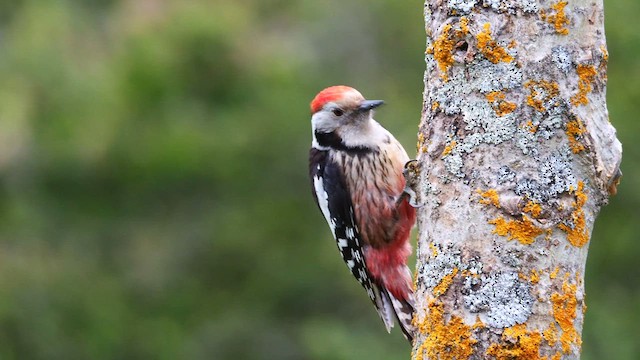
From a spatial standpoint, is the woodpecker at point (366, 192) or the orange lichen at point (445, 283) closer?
the orange lichen at point (445, 283)

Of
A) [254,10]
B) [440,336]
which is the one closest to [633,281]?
Result: [254,10]

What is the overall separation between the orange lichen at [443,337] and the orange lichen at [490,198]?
329 millimetres

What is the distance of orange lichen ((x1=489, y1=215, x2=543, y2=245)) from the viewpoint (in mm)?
3203

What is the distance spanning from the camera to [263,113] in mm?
9453

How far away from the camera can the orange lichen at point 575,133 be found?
3.21 metres

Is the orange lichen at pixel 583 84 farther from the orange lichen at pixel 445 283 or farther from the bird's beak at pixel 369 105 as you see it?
the bird's beak at pixel 369 105

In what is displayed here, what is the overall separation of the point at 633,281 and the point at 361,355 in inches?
88.7

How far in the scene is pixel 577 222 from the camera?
10.6ft

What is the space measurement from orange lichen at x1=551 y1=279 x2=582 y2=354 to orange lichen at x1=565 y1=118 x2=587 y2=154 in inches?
15.0

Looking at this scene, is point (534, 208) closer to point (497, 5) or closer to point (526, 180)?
point (526, 180)

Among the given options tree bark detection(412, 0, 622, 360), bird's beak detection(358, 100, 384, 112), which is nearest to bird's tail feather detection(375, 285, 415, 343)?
bird's beak detection(358, 100, 384, 112)

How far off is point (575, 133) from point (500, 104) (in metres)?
0.23

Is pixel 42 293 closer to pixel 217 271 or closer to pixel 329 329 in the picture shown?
pixel 217 271

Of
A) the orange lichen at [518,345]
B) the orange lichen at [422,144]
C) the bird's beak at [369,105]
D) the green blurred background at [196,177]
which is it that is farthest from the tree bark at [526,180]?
the green blurred background at [196,177]
